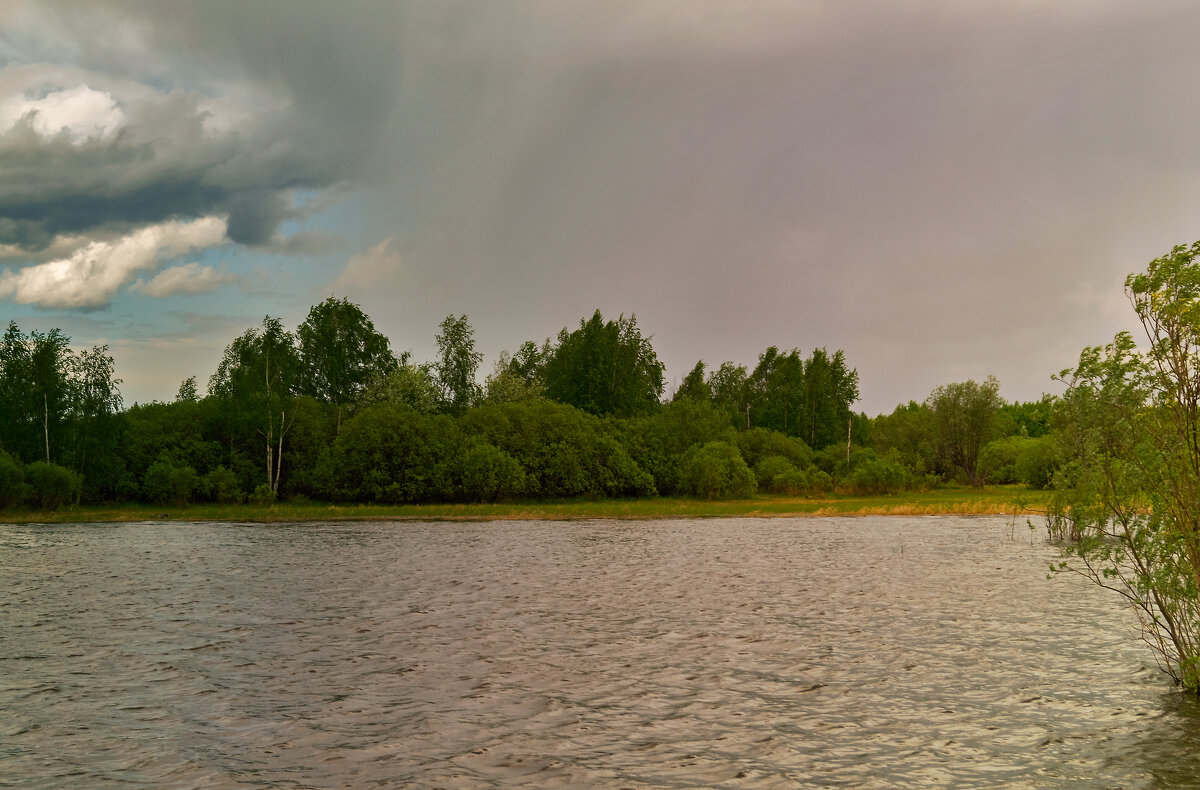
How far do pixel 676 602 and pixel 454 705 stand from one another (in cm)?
1547

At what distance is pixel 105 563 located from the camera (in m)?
46.2

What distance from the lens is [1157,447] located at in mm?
17891

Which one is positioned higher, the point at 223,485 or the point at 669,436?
the point at 669,436

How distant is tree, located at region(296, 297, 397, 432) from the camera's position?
12106cm

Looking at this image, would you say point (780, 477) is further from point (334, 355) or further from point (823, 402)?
point (334, 355)

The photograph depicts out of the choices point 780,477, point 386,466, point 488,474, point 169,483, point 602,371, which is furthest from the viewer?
point 602,371

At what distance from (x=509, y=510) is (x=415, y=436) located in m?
16.8

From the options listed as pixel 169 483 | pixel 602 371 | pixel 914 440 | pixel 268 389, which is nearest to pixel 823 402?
pixel 914 440

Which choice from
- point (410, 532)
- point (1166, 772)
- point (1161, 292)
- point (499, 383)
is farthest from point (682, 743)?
point (499, 383)

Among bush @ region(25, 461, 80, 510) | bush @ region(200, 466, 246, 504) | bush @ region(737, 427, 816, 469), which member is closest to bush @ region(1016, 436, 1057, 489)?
bush @ region(737, 427, 816, 469)

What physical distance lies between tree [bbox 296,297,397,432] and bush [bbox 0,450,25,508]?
40289 millimetres

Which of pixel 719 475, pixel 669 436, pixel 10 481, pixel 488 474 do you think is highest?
pixel 669 436

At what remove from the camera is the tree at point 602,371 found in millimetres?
141000

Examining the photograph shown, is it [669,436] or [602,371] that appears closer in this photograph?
[669,436]
